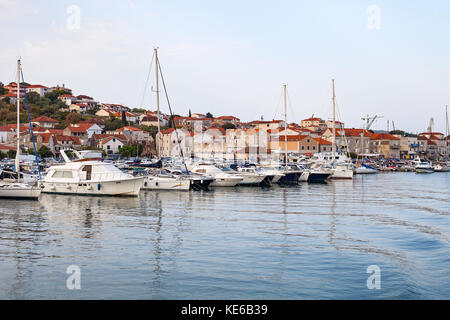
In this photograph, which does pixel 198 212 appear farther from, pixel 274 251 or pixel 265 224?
pixel 274 251

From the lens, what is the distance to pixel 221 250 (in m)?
16.3

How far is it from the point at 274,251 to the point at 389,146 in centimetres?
11254

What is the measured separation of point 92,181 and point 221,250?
64.2 feet

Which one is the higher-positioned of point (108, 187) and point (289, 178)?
point (108, 187)

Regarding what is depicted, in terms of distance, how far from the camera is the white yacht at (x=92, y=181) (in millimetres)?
33031

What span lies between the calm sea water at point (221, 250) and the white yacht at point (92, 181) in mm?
3198

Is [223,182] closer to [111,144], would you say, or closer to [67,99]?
[111,144]

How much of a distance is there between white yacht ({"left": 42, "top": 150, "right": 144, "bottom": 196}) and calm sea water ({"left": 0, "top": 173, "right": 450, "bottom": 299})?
3.20 meters

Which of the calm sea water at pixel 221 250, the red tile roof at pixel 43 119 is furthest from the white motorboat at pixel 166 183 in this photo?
the red tile roof at pixel 43 119

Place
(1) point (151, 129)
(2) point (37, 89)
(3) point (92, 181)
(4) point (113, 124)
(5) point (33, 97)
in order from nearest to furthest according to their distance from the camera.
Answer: (3) point (92, 181), (1) point (151, 129), (4) point (113, 124), (5) point (33, 97), (2) point (37, 89)

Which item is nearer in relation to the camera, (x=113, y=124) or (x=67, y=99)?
(x=113, y=124)

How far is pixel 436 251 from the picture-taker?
16.6m

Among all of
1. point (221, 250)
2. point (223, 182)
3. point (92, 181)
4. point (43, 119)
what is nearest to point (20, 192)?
point (92, 181)
